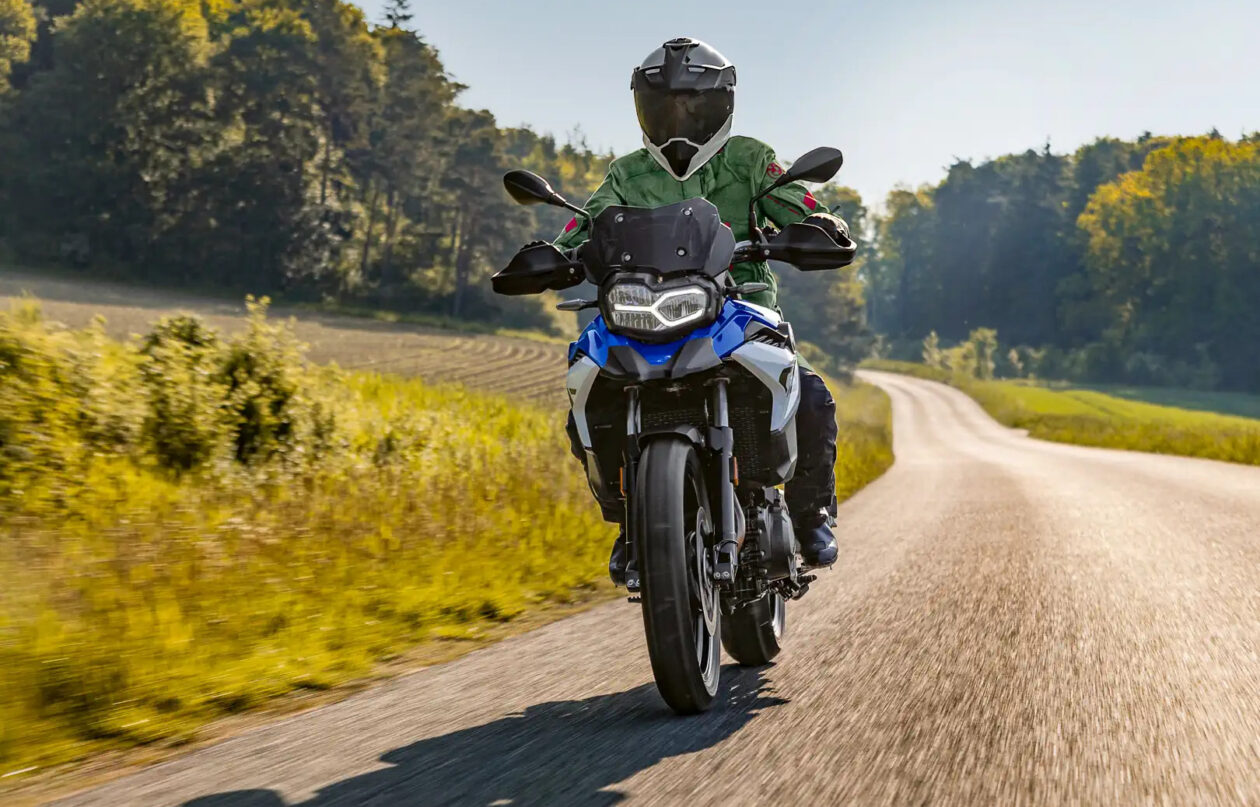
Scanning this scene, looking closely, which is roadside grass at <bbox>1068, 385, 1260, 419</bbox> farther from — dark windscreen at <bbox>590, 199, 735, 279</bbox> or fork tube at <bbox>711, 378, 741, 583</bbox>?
dark windscreen at <bbox>590, 199, 735, 279</bbox>

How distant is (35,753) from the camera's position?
3.08 meters

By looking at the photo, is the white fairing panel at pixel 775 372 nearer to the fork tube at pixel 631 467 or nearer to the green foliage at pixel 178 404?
the fork tube at pixel 631 467

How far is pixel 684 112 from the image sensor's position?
12.6 feet

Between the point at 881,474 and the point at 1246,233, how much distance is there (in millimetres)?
91032

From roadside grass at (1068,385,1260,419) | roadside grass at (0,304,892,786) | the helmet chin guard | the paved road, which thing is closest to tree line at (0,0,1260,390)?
roadside grass at (1068,385,1260,419)

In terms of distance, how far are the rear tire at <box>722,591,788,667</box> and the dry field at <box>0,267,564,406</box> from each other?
715 inches

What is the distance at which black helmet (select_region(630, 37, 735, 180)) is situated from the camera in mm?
3770

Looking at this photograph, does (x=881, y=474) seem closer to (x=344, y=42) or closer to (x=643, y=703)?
(x=643, y=703)

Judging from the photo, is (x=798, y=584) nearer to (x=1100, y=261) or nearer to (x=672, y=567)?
(x=672, y=567)

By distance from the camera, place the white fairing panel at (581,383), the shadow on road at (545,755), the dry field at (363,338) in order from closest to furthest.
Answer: the shadow on road at (545,755) → the white fairing panel at (581,383) → the dry field at (363,338)

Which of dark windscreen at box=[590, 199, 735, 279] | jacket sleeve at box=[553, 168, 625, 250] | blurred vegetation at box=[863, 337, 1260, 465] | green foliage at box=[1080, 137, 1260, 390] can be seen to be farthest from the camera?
green foliage at box=[1080, 137, 1260, 390]

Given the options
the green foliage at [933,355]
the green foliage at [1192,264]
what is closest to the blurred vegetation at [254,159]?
the green foliage at [933,355]

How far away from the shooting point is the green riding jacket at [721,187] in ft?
13.5

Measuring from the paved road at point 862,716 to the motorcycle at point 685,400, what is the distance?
40cm
